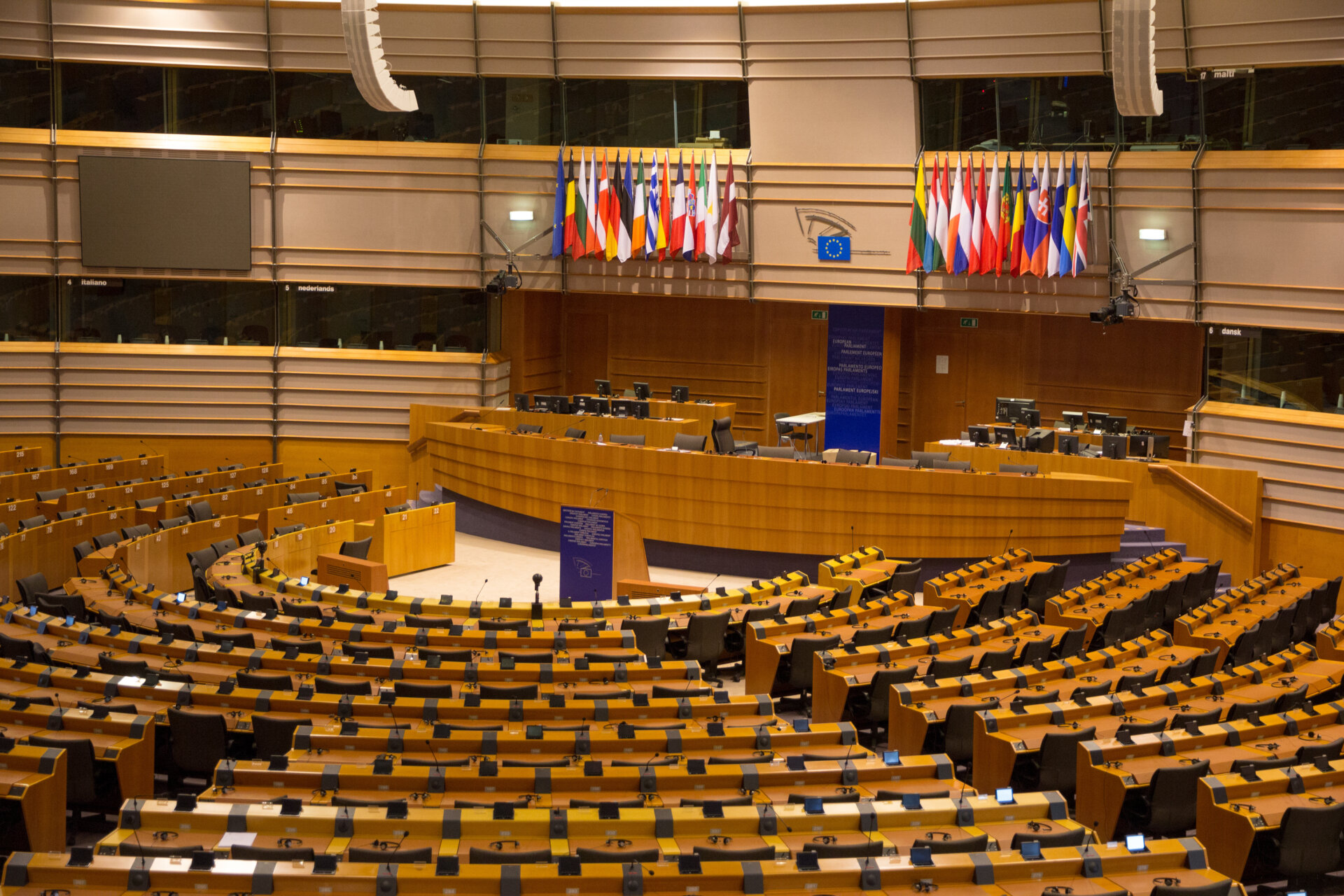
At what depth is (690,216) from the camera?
20578 millimetres

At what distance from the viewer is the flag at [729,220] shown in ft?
67.1

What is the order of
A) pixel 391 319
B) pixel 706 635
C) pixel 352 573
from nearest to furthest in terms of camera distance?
pixel 706 635 → pixel 352 573 → pixel 391 319

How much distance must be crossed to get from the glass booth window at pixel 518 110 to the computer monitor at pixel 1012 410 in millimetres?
8796

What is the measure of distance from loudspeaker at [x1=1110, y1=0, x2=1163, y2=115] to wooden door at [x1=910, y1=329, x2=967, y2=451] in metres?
10.5

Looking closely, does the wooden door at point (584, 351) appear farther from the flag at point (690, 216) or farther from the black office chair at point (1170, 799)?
the black office chair at point (1170, 799)

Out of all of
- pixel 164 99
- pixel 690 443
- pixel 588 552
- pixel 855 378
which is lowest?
pixel 588 552

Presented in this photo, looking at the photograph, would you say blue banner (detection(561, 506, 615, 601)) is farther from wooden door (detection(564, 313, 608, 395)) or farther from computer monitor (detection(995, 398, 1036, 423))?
wooden door (detection(564, 313, 608, 395))

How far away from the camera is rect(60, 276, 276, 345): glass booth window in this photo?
21.5 m

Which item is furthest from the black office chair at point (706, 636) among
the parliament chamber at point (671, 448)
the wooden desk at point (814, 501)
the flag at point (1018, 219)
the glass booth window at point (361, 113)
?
the glass booth window at point (361, 113)

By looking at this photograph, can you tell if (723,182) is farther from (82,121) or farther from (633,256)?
(82,121)

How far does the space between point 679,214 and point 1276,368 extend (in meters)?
9.41

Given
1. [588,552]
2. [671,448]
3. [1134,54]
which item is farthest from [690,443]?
[1134,54]

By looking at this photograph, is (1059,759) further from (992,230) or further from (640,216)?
(640,216)

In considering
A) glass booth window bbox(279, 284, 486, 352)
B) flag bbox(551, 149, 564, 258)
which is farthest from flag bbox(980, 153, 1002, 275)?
glass booth window bbox(279, 284, 486, 352)
